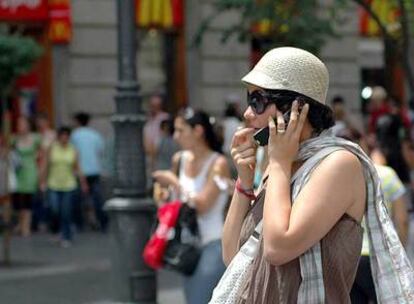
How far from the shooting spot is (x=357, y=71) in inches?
915

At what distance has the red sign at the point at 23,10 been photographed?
18391 millimetres

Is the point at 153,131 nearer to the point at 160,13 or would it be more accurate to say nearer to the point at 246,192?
the point at 160,13

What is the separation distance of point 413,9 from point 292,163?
10015 millimetres

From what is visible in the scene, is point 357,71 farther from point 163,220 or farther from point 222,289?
point 222,289

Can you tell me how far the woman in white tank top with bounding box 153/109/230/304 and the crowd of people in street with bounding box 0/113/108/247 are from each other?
7.37 meters

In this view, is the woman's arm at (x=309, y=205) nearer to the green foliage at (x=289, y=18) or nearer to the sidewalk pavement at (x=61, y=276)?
the sidewalk pavement at (x=61, y=276)

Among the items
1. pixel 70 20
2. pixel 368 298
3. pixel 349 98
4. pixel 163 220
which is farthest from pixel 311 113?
pixel 349 98

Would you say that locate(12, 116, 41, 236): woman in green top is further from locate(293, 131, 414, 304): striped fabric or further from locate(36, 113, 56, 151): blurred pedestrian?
locate(293, 131, 414, 304): striped fabric

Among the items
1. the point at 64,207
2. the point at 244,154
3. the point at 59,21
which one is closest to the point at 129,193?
the point at 244,154

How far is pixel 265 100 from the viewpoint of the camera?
3633 millimetres

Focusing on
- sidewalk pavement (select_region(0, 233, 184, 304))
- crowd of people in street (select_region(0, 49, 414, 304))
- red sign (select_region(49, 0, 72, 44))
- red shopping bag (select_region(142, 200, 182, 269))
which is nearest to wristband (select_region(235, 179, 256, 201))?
crowd of people in street (select_region(0, 49, 414, 304))

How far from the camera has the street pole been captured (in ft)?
27.9

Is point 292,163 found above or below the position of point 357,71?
above

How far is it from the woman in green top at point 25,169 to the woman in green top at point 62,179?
33 centimetres
